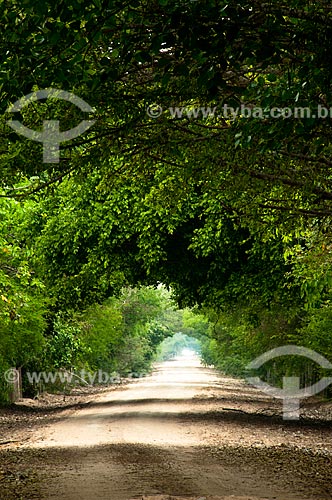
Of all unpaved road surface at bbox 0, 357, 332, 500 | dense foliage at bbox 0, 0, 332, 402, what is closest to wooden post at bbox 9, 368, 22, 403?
unpaved road surface at bbox 0, 357, 332, 500

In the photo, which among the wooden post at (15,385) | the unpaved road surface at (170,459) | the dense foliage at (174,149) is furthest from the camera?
the wooden post at (15,385)

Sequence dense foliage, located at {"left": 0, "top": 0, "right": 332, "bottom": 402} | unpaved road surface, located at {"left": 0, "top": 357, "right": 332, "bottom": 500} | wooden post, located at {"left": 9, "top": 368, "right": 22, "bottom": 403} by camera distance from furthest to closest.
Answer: wooden post, located at {"left": 9, "top": 368, "right": 22, "bottom": 403} < unpaved road surface, located at {"left": 0, "top": 357, "right": 332, "bottom": 500} < dense foliage, located at {"left": 0, "top": 0, "right": 332, "bottom": 402}

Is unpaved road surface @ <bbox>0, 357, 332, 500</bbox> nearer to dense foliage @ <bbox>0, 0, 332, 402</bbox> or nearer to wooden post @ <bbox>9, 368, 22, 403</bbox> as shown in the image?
dense foliage @ <bbox>0, 0, 332, 402</bbox>

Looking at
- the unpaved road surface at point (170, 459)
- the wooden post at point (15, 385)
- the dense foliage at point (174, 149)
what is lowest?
the unpaved road surface at point (170, 459)

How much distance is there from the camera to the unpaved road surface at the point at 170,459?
1220 centimetres

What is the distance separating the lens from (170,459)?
1606 cm

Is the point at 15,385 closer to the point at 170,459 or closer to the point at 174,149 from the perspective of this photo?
the point at 170,459

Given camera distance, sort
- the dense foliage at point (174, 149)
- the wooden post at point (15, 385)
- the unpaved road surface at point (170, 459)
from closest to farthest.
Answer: the dense foliage at point (174, 149) → the unpaved road surface at point (170, 459) → the wooden post at point (15, 385)

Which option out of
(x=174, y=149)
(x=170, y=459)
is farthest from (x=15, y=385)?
(x=174, y=149)

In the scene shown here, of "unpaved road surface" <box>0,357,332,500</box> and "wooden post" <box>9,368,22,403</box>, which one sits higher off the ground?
"wooden post" <box>9,368,22,403</box>

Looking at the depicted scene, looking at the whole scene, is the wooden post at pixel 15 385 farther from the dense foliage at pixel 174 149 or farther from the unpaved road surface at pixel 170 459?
the dense foliage at pixel 174 149

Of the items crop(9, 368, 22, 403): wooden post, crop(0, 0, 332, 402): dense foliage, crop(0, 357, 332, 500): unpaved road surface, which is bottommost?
crop(0, 357, 332, 500): unpaved road surface

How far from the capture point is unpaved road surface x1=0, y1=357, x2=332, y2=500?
12195 millimetres

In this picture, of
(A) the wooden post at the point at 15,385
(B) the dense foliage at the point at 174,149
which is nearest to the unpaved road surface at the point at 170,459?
(B) the dense foliage at the point at 174,149
